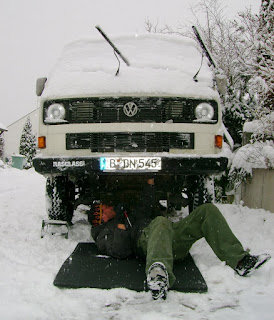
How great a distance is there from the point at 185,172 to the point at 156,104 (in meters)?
0.72

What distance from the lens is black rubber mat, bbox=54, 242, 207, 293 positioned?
2.47 m

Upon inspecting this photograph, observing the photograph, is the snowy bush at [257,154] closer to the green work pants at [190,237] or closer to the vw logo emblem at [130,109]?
the vw logo emblem at [130,109]

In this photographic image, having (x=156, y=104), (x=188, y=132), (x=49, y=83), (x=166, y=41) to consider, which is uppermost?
(x=166, y=41)

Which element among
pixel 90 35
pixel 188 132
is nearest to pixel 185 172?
pixel 188 132

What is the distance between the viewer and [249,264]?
99.6 inches

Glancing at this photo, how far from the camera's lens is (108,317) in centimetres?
202

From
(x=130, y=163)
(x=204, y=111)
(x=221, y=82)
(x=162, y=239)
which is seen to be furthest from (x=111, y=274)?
(x=221, y=82)

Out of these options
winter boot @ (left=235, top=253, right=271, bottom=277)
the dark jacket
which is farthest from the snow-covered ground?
the dark jacket

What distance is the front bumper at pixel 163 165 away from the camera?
3.26 m

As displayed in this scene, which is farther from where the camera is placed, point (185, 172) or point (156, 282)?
point (185, 172)

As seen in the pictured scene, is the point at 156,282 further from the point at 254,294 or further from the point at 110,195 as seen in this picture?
the point at 110,195

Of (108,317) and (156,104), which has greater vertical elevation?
(156,104)

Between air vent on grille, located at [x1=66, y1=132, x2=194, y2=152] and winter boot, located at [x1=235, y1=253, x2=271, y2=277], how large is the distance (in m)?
1.23

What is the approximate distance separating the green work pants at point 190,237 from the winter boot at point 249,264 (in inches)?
1.4
